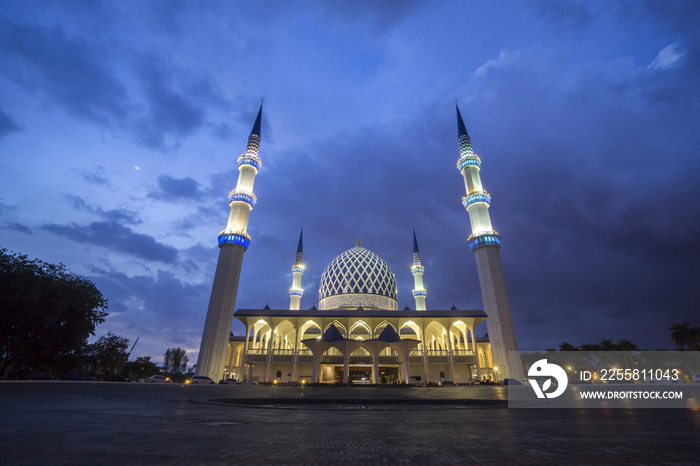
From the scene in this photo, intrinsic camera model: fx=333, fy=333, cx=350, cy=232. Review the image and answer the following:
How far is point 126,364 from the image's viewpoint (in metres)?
57.2

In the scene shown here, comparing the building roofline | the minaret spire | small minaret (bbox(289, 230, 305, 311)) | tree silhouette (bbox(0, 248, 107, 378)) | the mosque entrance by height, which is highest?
the minaret spire

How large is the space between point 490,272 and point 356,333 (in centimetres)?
1955

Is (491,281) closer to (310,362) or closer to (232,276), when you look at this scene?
(310,362)

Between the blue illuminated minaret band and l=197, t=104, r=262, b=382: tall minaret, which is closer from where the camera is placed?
l=197, t=104, r=262, b=382: tall minaret

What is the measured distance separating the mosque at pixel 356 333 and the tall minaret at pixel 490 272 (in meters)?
0.11

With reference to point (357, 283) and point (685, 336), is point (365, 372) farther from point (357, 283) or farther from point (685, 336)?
point (685, 336)

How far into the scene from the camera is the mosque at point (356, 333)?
118ft

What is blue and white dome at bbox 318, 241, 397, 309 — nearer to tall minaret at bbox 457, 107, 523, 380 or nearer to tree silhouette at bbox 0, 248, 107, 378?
tall minaret at bbox 457, 107, 523, 380

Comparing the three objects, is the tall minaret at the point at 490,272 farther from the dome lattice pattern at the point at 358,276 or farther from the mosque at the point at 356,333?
the dome lattice pattern at the point at 358,276

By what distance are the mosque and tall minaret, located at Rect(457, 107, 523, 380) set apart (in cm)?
11

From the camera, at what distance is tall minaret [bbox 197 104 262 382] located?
113ft

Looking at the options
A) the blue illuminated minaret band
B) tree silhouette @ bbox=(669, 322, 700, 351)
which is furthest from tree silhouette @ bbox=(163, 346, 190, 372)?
tree silhouette @ bbox=(669, 322, 700, 351)

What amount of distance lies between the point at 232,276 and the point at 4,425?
35.1 metres

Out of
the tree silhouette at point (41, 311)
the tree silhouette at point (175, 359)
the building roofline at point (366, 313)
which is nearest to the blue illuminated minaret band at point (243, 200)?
the building roofline at point (366, 313)
